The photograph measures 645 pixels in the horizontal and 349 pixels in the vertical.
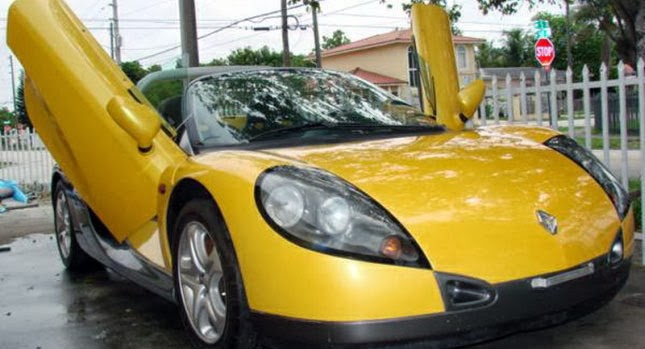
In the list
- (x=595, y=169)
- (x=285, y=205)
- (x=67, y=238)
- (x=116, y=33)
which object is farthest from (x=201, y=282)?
(x=116, y=33)

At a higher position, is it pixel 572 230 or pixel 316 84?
pixel 316 84

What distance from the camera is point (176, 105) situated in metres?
4.09

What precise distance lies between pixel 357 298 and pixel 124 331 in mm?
1880

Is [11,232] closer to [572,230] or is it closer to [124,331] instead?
[124,331]

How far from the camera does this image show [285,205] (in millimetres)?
2506

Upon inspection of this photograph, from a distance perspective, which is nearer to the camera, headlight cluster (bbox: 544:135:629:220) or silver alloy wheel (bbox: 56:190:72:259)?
headlight cluster (bbox: 544:135:629:220)

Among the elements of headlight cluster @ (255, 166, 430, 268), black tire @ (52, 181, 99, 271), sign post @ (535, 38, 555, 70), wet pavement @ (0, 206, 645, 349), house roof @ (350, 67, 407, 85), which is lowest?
wet pavement @ (0, 206, 645, 349)

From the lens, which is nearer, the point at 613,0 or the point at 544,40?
the point at 613,0

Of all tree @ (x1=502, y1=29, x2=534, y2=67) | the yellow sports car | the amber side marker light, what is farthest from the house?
the amber side marker light

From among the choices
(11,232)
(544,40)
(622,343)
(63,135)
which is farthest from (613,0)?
(11,232)

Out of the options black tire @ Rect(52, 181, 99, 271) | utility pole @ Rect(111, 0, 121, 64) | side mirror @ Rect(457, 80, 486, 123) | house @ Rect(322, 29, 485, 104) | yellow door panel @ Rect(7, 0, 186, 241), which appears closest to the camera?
yellow door panel @ Rect(7, 0, 186, 241)

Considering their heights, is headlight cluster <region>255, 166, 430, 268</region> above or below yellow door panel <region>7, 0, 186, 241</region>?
below

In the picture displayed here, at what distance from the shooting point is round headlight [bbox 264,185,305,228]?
8.10 feet

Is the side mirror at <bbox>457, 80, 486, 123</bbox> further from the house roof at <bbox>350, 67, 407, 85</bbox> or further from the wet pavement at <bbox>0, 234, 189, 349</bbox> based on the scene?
the house roof at <bbox>350, 67, 407, 85</bbox>
